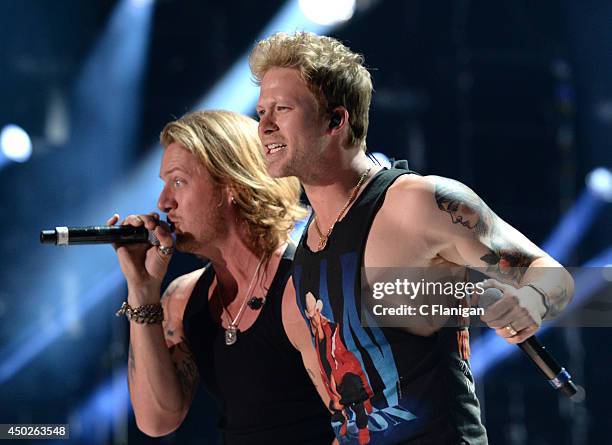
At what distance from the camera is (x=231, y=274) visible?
7.74 feet

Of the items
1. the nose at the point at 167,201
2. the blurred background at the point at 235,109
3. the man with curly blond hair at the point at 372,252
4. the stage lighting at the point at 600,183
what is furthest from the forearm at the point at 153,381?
the stage lighting at the point at 600,183

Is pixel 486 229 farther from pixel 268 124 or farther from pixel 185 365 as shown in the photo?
pixel 185 365

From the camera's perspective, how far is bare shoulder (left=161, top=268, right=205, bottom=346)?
239 centimetres

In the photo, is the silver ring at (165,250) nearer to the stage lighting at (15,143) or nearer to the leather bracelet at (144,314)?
the leather bracelet at (144,314)

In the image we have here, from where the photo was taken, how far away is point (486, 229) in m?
1.67

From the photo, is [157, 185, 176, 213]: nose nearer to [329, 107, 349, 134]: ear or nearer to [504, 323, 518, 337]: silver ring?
[329, 107, 349, 134]: ear

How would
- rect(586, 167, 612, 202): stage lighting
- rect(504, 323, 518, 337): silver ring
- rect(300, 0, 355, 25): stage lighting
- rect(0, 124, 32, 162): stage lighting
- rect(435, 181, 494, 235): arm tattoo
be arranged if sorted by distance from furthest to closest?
rect(586, 167, 612, 202): stage lighting, rect(300, 0, 355, 25): stage lighting, rect(0, 124, 32, 162): stage lighting, rect(435, 181, 494, 235): arm tattoo, rect(504, 323, 518, 337): silver ring

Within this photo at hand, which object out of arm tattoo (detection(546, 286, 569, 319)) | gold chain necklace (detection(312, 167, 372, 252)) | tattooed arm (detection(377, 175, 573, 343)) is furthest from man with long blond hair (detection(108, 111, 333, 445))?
arm tattoo (detection(546, 286, 569, 319))

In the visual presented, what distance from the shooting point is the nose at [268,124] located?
6.34 ft

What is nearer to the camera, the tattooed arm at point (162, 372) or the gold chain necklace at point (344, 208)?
the gold chain necklace at point (344, 208)

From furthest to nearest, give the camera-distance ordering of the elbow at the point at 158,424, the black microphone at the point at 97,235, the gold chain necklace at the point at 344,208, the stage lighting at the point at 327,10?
the stage lighting at the point at 327,10
the elbow at the point at 158,424
the black microphone at the point at 97,235
the gold chain necklace at the point at 344,208

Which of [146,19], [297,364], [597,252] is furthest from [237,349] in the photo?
[597,252]

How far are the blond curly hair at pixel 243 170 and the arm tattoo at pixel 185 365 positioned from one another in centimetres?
33

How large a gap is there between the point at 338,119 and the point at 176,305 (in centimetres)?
80
